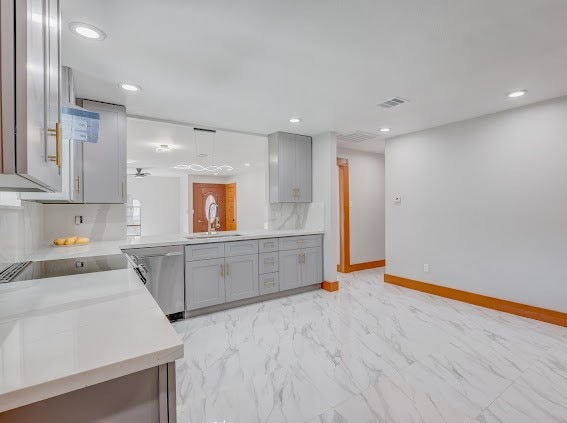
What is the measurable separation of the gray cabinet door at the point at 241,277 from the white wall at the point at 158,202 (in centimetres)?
615

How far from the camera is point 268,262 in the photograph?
12.6 ft

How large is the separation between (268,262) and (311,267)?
76 centimetres

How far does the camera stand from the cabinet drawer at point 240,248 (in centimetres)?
353

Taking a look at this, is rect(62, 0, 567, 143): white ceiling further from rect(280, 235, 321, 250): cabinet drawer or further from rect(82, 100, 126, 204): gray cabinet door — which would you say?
rect(280, 235, 321, 250): cabinet drawer

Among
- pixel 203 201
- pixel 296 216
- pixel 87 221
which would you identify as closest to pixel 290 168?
pixel 296 216

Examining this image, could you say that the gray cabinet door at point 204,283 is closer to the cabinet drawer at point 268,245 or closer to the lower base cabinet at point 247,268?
the lower base cabinet at point 247,268

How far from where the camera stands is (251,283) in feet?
12.1

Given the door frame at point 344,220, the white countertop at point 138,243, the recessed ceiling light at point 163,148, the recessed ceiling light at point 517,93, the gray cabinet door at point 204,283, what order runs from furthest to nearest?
1. the door frame at point 344,220
2. the recessed ceiling light at point 163,148
3. the gray cabinet door at point 204,283
4. the recessed ceiling light at point 517,93
5. the white countertop at point 138,243

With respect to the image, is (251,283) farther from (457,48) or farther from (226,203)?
(226,203)

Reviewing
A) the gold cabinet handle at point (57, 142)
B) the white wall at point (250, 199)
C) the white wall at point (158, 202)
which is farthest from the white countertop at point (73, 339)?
the white wall at point (158, 202)

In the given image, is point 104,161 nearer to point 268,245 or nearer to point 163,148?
point 268,245

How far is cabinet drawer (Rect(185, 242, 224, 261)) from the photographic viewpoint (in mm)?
3258

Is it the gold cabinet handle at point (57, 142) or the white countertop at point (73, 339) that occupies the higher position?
the gold cabinet handle at point (57, 142)

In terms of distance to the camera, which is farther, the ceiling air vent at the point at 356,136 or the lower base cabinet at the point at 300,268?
the ceiling air vent at the point at 356,136
